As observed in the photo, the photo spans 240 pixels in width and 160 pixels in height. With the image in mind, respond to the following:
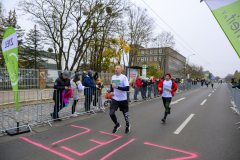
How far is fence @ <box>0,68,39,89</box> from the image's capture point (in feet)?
43.5

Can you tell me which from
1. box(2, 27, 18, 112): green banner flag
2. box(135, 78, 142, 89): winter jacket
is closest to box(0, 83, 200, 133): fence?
box(2, 27, 18, 112): green banner flag

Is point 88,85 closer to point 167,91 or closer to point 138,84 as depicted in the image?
point 167,91

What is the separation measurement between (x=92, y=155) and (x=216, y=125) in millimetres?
4713

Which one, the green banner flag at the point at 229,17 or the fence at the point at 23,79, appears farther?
the fence at the point at 23,79

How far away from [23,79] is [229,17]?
15.6m

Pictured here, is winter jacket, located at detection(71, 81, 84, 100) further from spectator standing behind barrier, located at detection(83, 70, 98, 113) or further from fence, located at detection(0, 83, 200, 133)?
spectator standing behind barrier, located at detection(83, 70, 98, 113)

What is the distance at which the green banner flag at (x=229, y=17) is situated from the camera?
284 centimetres

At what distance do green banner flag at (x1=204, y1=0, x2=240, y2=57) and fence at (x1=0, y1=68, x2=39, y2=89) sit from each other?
14888 millimetres

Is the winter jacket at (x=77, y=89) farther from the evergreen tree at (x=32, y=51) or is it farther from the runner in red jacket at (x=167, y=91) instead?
the evergreen tree at (x=32, y=51)

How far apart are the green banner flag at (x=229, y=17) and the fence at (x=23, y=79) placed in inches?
586

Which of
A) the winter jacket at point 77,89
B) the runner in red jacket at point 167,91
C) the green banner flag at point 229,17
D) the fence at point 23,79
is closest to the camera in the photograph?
the green banner flag at point 229,17

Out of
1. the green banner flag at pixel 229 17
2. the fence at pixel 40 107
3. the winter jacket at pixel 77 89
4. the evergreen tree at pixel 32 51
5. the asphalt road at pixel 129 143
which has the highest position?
the evergreen tree at pixel 32 51

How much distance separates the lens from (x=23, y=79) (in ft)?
48.0

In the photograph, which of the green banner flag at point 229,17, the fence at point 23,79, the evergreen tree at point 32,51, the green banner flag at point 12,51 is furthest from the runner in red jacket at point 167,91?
the evergreen tree at point 32,51
